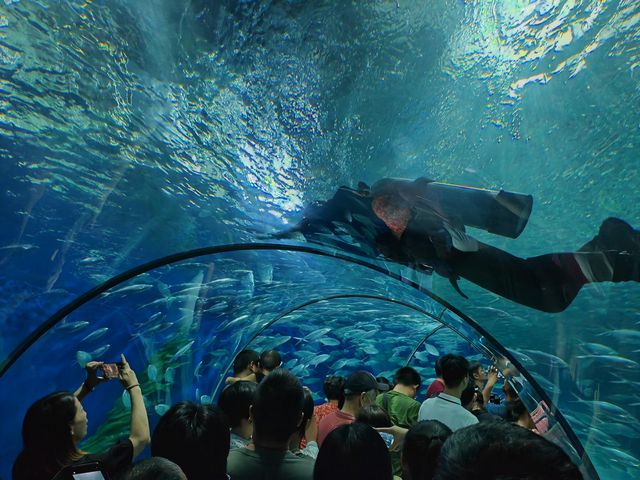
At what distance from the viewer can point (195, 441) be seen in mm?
2238

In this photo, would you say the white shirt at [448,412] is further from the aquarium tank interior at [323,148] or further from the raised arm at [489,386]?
the raised arm at [489,386]

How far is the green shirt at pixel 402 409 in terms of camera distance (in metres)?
4.37

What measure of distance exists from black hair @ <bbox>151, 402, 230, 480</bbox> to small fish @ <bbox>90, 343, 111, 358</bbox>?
6.71m

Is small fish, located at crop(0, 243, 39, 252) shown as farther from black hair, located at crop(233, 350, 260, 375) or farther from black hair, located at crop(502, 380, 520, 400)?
black hair, located at crop(502, 380, 520, 400)

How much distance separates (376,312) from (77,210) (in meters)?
8.62

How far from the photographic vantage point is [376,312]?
38.3ft

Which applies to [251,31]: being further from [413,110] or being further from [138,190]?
[138,190]

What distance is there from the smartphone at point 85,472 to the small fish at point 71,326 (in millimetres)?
5729

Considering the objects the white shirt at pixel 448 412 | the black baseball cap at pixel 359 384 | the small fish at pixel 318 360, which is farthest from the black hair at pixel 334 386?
the small fish at pixel 318 360

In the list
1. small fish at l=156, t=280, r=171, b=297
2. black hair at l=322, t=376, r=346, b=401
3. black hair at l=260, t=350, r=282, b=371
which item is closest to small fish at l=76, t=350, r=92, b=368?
small fish at l=156, t=280, r=171, b=297

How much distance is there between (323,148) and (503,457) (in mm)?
3668

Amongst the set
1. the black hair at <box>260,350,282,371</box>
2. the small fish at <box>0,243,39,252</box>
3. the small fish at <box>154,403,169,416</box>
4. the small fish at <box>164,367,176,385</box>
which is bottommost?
the small fish at <box>154,403,169,416</box>

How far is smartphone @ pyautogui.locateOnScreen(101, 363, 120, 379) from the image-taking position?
3.55 meters

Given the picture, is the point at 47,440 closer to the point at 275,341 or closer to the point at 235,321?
the point at 235,321
